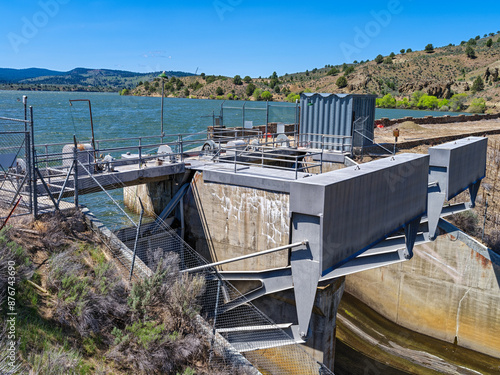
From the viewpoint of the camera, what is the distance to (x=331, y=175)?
994 cm

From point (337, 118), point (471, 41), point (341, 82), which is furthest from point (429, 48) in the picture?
point (337, 118)

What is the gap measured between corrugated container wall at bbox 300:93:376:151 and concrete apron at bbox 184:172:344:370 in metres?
7.17

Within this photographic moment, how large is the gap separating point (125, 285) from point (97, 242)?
1.67 m

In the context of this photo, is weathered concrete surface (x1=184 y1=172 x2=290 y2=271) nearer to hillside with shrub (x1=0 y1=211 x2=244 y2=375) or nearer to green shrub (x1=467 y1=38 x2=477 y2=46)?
hillside with shrub (x1=0 y1=211 x2=244 y2=375)

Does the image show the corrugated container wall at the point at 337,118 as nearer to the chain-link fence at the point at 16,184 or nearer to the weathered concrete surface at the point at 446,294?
the weathered concrete surface at the point at 446,294

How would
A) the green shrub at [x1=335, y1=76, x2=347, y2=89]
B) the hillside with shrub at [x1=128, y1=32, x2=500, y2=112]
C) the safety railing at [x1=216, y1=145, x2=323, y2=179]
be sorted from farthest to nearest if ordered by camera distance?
the green shrub at [x1=335, y1=76, x2=347, y2=89], the hillside with shrub at [x1=128, y1=32, x2=500, y2=112], the safety railing at [x1=216, y1=145, x2=323, y2=179]

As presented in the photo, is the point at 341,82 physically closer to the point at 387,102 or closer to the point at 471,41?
the point at 387,102

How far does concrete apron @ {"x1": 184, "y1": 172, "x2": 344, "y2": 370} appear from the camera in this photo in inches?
500

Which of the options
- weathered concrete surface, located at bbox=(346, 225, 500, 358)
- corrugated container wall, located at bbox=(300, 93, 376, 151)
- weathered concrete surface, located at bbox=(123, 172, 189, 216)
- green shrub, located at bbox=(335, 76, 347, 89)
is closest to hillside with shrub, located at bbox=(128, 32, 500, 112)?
green shrub, located at bbox=(335, 76, 347, 89)

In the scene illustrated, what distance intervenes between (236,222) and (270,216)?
4.00 ft

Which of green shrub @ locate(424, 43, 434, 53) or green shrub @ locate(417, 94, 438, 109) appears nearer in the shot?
green shrub @ locate(417, 94, 438, 109)

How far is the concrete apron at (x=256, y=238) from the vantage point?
1271cm

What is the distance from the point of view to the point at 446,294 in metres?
17.4

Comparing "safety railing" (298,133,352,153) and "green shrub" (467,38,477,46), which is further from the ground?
"green shrub" (467,38,477,46)
